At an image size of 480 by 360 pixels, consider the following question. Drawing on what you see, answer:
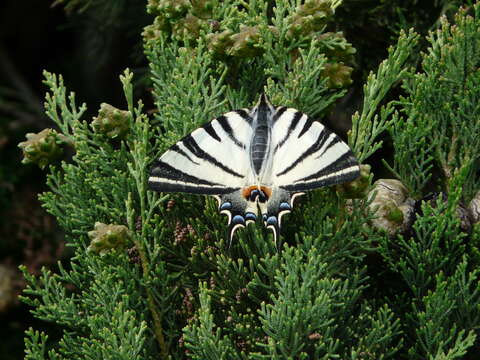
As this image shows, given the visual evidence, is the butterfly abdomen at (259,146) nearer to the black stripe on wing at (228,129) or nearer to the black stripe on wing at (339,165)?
the black stripe on wing at (228,129)

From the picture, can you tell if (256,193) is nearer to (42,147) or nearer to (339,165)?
(339,165)

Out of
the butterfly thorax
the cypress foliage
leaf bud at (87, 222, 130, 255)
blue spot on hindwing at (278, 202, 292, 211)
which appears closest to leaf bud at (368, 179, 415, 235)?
the cypress foliage

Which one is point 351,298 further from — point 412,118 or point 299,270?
point 412,118

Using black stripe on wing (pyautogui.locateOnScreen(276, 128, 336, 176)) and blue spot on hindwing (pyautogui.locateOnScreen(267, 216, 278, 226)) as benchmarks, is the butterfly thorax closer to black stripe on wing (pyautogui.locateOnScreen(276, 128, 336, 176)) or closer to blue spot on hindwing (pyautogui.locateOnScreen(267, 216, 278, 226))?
black stripe on wing (pyautogui.locateOnScreen(276, 128, 336, 176))

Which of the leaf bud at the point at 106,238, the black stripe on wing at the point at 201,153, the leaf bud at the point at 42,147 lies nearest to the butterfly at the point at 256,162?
the black stripe on wing at the point at 201,153

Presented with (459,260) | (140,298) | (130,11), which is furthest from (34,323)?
(459,260)

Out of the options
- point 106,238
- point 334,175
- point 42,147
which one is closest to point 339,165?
point 334,175
